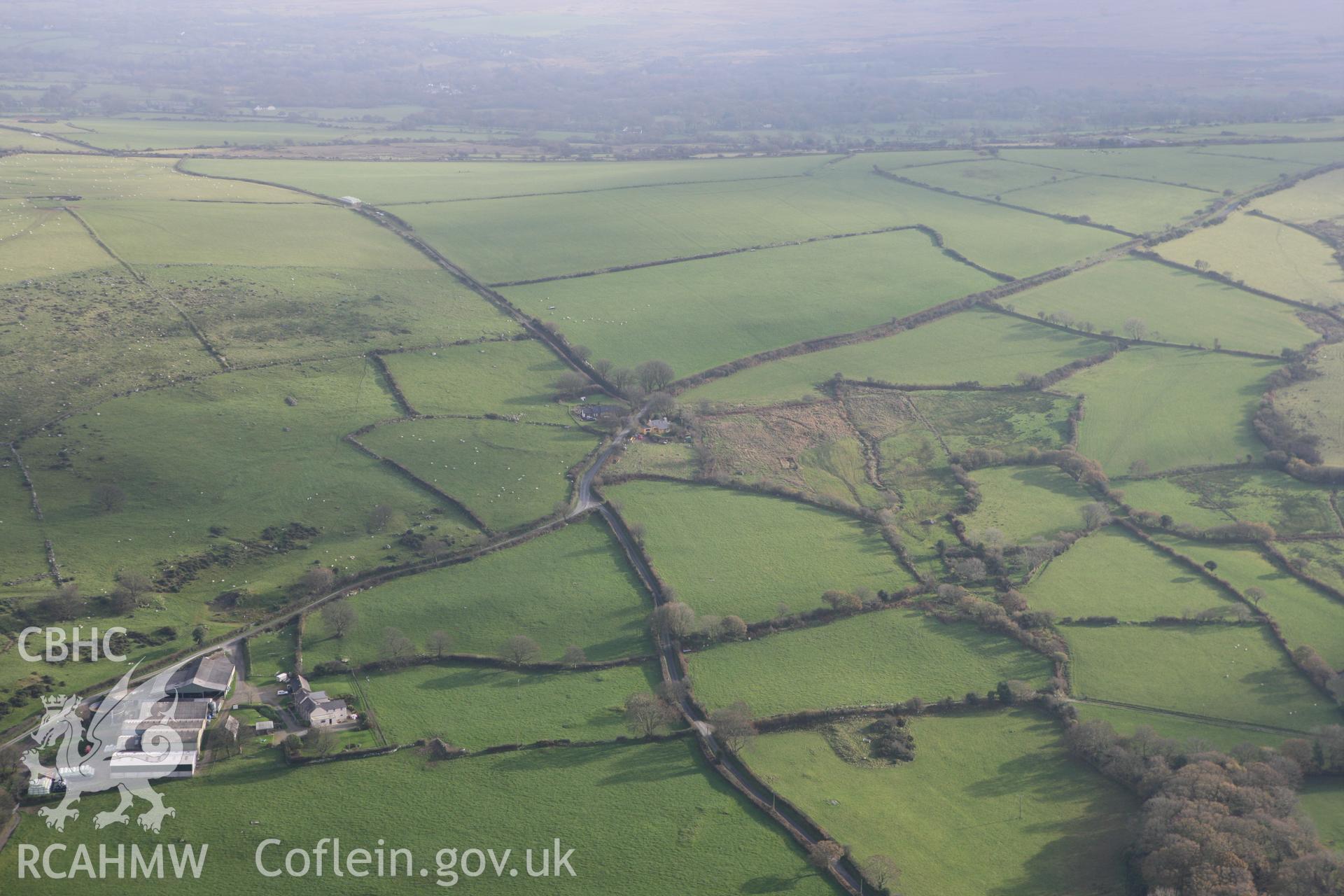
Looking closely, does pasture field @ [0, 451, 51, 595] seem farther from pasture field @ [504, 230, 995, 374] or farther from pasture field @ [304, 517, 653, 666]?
pasture field @ [504, 230, 995, 374]

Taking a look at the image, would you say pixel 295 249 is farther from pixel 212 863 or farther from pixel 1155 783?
pixel 1155 783

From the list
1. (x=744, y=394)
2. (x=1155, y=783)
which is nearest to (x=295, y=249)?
(x=744, y=394)

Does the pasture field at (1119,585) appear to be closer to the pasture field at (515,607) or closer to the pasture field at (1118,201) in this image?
the pasture field at (515,607)

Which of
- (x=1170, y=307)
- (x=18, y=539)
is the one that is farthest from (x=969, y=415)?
(x=18, y=539)

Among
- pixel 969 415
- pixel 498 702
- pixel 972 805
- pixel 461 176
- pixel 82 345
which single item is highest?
pixel 461 176

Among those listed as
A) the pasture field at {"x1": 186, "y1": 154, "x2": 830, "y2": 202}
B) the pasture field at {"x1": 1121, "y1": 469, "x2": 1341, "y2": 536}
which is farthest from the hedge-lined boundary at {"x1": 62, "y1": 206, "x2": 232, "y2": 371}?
the pasture field at {"x1": 1121, "y1": 469, "x2": 1341, "y2": 536}

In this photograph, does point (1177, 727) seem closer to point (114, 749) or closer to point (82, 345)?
point (114, 749)
